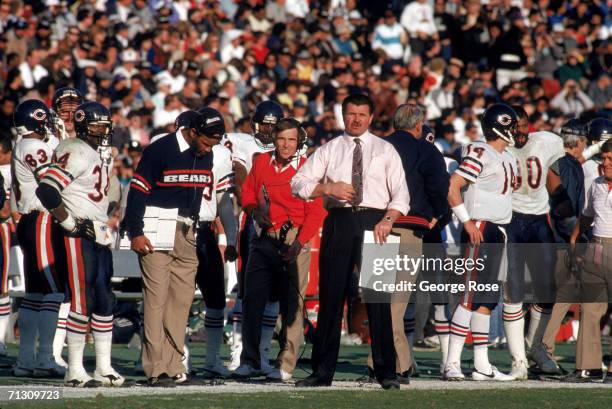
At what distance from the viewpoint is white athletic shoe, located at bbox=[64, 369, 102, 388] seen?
33.8ft

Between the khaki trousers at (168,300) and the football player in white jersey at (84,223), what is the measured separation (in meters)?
0.32

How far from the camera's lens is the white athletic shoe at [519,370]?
39.1 feet

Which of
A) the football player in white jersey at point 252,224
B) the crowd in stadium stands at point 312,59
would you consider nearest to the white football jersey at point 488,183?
the football player in white jersey at point 252,224

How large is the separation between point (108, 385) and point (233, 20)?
16350 mm

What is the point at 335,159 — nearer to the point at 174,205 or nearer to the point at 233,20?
the point at 174,205

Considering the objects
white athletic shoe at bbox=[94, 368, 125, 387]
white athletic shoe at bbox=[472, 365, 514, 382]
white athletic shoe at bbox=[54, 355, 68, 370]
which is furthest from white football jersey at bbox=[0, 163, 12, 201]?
white athletic shoe at bbox=[472, 365, 514, 382]

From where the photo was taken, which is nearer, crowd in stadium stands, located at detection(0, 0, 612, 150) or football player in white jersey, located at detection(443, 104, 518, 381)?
football player in white jersey, located at detection(443, 104, 518, 381)

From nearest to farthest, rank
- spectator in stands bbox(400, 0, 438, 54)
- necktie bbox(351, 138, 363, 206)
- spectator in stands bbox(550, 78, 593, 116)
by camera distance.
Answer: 1. necktie bbox(351, 138, 363, 206)
2. spectator in stands bbox(550, 78, 593, 116)
3. spectator in stands bbox(400, 0, 438, 54)

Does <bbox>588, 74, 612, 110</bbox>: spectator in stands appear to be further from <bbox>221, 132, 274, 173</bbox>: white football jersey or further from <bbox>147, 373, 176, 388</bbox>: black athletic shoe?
<bbox>147, 373, 176, 388</bbox>: black athletic shoe

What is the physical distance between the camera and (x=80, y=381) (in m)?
10.3

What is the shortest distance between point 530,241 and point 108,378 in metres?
4.32

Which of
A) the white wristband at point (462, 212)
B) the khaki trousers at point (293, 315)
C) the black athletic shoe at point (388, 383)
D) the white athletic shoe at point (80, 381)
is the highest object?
the white wristband at point (462, 212)

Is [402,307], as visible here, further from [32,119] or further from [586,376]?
[32,119]

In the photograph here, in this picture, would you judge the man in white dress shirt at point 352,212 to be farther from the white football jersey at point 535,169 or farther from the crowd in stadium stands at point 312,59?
the crowd in stadium stands at point 312,59
